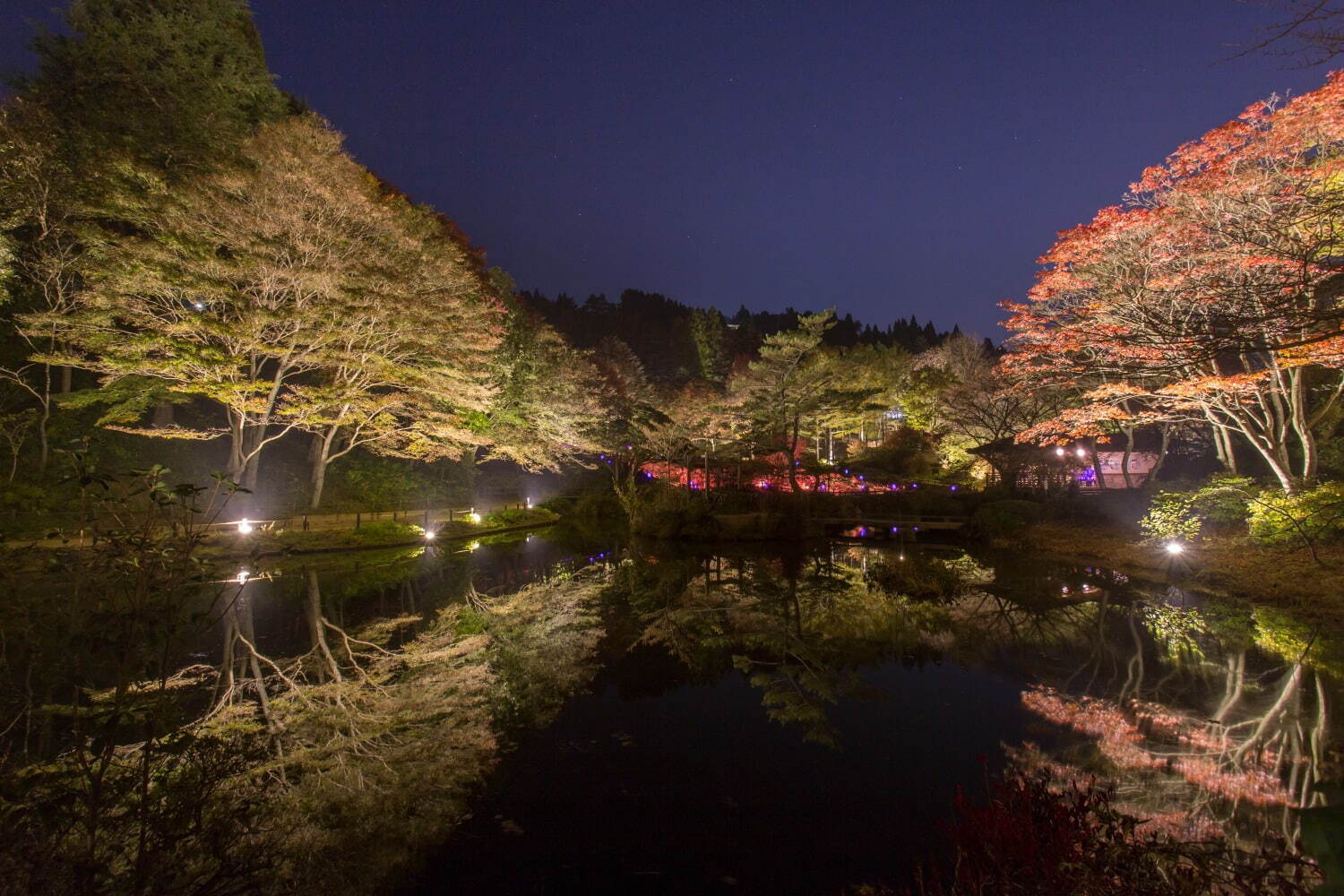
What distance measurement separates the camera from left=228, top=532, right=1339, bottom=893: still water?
421cm

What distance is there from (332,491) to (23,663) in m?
15.1

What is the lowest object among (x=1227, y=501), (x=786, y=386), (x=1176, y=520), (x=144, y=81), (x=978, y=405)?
(x=1176, y=520)

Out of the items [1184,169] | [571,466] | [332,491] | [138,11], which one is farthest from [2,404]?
[1184,169]

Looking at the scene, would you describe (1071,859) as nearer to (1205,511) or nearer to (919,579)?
(919,579)

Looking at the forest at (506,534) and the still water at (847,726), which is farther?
the still water at (847,726)

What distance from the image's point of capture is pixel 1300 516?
11094mm

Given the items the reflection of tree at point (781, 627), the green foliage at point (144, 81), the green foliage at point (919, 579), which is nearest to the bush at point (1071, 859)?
the reflection of tree at point (781, 627)

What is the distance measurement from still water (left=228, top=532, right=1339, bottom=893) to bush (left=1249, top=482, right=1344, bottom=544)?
195cm

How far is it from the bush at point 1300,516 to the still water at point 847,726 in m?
1.95

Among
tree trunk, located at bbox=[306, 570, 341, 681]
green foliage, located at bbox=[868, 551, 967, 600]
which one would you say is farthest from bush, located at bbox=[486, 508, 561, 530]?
green foliage, located at bbox=[868, 551, 967, 600]

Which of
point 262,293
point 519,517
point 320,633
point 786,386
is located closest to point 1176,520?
point 786,386

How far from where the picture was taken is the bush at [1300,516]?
1064 centimetres

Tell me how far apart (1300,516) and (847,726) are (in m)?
11.3

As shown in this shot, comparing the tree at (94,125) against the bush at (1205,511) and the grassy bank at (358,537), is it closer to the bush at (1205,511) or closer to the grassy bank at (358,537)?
the grassy bank at (358,537)
